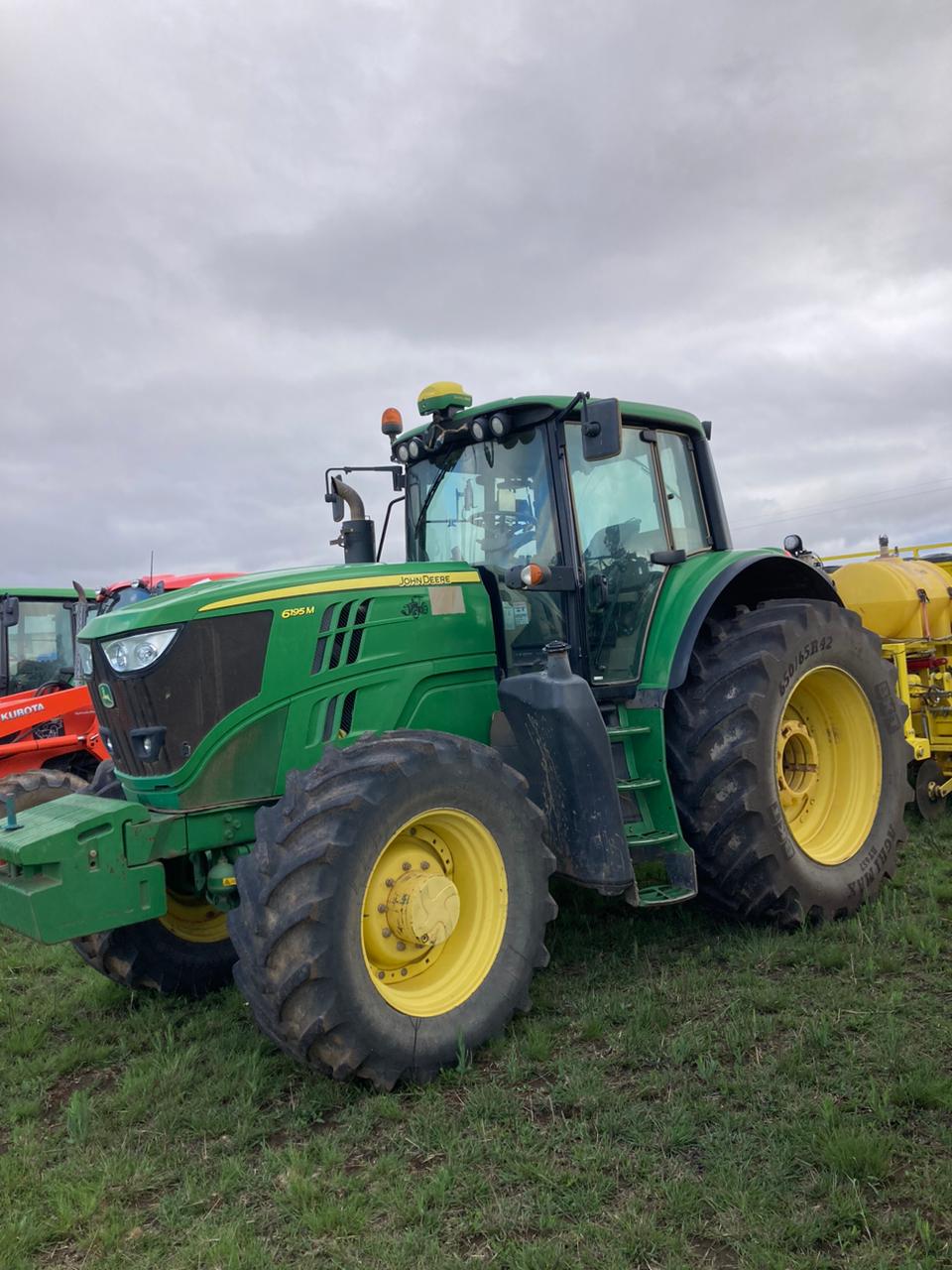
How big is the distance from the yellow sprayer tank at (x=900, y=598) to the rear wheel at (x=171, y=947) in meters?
4.86

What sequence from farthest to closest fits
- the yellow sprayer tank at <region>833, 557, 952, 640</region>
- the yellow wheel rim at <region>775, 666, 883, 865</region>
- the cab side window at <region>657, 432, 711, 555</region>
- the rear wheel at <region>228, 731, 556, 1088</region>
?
the yellow sprayer tank at <region>833, 557, 952, 640</region> < the cab side window at <region>657, 432, 711, 555</region> < the yellow wheel rim at <region>775, 666, 883, 865</region> < the rear wheel at <region>228, 731, 556, 1088</region>

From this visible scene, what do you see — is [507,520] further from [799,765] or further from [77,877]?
[77,877]

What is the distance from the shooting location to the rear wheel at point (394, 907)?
10.7 ft

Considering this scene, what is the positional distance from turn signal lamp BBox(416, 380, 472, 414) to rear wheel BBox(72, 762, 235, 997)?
2.27 metres

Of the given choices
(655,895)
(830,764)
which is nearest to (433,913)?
(655,895)

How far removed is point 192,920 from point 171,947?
0.17 meters

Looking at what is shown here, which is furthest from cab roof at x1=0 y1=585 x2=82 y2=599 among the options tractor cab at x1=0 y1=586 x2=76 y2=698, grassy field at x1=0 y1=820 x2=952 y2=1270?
grassy field at x1=0 y1=820 x2=952 y2=1270

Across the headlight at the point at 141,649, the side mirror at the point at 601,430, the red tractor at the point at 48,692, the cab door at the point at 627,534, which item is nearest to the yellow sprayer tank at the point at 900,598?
the cab door at the point at 627,534

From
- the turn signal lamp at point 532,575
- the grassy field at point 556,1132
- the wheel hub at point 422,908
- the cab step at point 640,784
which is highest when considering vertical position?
the turn signal lamp at point 532,575

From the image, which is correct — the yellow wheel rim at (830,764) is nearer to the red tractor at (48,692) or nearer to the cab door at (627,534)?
the cab door at (627,534)

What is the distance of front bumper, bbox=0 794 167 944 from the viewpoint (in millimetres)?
3428

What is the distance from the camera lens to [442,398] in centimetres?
489

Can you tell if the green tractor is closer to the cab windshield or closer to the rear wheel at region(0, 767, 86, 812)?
the cab windshield

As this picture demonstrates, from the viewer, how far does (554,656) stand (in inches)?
165
